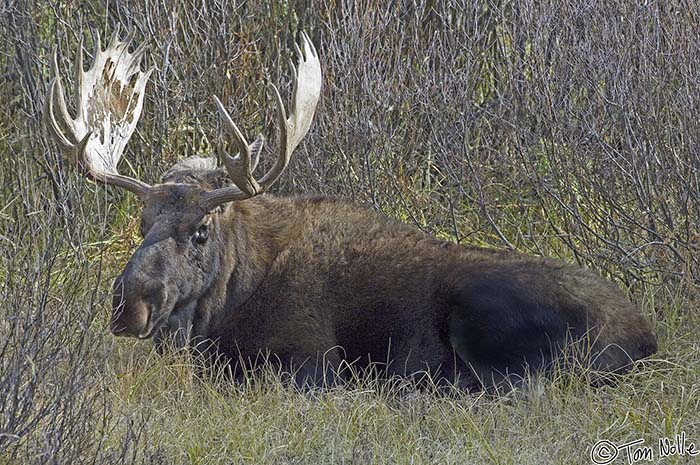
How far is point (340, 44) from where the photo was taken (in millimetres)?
8094

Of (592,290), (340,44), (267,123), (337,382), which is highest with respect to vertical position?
(340,44)

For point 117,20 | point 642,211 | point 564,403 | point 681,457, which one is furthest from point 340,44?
point 681,457

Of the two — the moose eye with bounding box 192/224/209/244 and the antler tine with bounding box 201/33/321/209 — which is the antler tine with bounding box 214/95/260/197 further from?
the moose eye with bounding box 192/224/209/244

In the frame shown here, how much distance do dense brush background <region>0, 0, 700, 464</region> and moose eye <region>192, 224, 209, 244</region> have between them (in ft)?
1.93

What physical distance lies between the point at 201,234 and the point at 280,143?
62 cm

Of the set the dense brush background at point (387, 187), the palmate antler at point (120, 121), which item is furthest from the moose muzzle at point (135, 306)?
the palmate antler at point (120, 121)

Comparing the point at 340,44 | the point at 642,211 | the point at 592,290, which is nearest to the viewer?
the point at 592,290

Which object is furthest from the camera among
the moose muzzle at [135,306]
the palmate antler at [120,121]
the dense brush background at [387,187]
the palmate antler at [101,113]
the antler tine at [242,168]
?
the palmate antler at [101,113]

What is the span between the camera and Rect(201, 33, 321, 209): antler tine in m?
6.06

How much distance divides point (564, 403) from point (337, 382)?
1.15 m

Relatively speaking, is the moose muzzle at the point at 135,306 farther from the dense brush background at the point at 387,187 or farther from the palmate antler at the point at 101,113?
the palmate antler at the point at 101,113

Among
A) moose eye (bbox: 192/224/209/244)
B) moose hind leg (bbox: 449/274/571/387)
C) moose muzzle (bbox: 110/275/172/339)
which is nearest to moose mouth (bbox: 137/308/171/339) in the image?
moose muzzle (bbox: 110/275/172/339)

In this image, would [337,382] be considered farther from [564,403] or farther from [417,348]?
[564,403]

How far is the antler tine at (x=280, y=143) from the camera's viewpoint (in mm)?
6059
